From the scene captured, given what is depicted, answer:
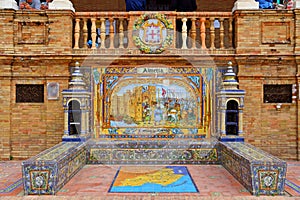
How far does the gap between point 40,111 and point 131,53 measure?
3210 mm

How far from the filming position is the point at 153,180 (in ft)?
24.3

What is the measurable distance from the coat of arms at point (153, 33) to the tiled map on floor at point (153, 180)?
Result: 3.42m

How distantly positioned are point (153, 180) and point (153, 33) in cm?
431

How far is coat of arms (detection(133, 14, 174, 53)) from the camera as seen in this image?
373 inches

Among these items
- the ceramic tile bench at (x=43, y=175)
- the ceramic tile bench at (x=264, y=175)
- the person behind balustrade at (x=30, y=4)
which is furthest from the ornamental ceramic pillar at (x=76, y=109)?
the ceramic tile bench at (x=264, y=175)

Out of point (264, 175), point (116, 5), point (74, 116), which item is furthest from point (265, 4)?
point (74, 116)

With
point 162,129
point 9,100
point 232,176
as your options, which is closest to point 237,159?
point 232,176

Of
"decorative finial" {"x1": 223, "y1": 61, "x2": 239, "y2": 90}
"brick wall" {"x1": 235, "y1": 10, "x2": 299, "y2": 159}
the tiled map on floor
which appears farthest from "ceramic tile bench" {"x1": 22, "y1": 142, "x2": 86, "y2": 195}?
"brick wall" {"x1": 235, "y1": 10, "x2": 299, "y2": 159}

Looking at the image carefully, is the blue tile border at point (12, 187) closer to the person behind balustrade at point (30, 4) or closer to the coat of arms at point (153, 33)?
the coat of arms at point (153, 33)

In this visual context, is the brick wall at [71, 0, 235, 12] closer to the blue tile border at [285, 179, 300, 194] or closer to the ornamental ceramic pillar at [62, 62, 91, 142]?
the ornamental ceramic pillar at [62, 62, 91, 142]

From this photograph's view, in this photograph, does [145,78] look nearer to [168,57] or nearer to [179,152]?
[168,57]

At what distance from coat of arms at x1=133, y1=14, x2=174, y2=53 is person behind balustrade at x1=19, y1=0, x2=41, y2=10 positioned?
359cm

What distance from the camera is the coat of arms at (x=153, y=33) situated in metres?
9.47

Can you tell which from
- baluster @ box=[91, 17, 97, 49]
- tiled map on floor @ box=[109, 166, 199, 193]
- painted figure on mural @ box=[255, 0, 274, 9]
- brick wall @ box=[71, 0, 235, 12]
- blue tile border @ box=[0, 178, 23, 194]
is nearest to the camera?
blue tile border @ box=[0, 178, 23, 194]
